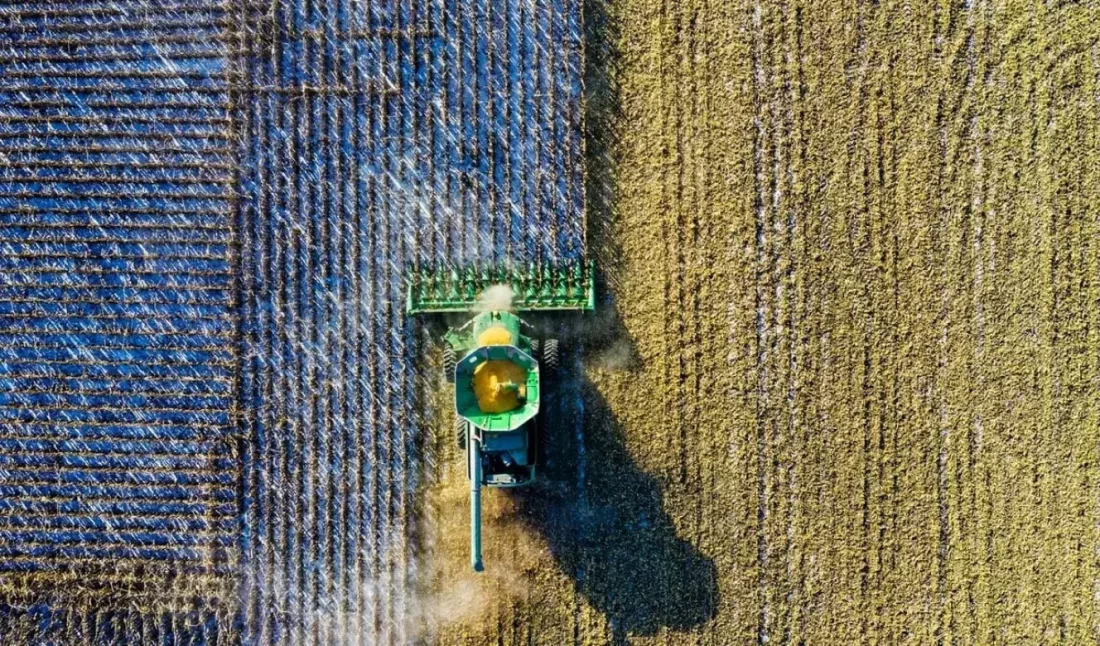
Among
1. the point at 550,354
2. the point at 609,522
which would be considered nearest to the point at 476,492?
the point at 550,354

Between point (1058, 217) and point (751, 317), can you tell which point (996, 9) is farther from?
point (751, 317)

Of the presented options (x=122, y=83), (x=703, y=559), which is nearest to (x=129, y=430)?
(x=122, y=83)

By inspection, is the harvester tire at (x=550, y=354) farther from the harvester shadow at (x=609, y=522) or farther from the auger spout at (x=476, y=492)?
the auger spout at (x=476, y=492)

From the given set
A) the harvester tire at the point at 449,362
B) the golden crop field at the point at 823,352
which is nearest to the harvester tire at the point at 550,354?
the golden crop field at the point at 823,352

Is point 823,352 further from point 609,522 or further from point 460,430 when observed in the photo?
point 460,430

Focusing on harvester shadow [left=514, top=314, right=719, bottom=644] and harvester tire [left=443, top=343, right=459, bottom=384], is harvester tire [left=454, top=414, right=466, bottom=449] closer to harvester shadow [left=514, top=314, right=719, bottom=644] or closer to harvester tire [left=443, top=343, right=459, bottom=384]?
harvester tire [left=443, top=343, right=459, bottom=384]

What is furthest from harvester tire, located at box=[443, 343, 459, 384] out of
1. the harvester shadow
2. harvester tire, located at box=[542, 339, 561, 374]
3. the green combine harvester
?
the harvester shadow
